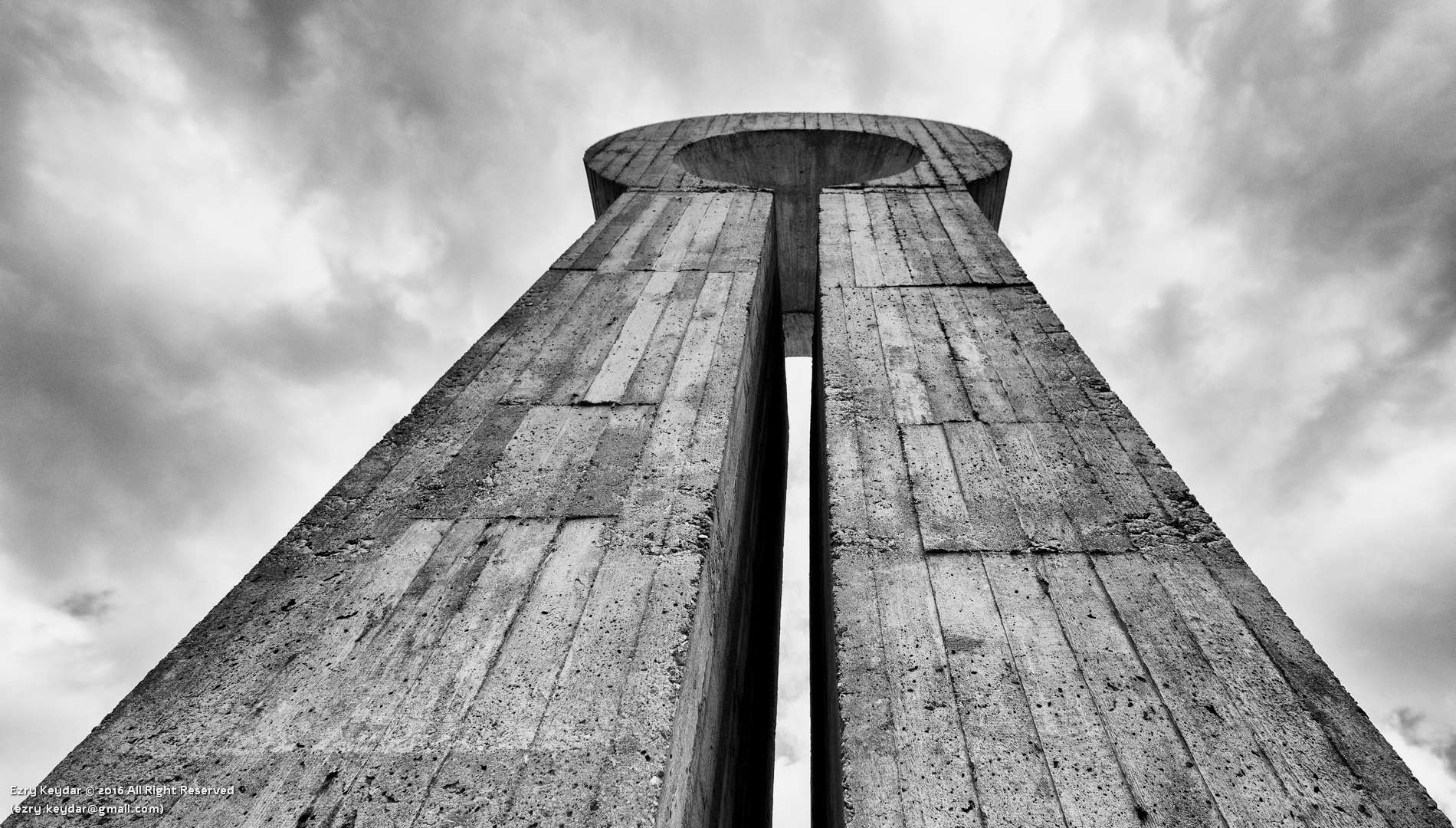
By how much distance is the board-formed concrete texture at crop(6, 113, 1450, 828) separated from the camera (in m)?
1.80

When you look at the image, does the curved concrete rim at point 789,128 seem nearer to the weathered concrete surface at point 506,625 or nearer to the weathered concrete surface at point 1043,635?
the weathered concrete surface at point 506,625

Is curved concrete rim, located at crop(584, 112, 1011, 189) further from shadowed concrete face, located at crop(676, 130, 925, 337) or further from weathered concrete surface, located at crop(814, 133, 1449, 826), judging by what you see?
weathered concrete surface, located at crop(814, 133, 1449, 826)

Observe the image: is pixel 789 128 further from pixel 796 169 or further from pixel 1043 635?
pixel 1043 635

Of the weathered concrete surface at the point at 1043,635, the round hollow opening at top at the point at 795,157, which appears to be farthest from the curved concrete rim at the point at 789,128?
the weathered concrete surface at the point at 1043,635

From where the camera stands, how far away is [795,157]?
7492 millimetres

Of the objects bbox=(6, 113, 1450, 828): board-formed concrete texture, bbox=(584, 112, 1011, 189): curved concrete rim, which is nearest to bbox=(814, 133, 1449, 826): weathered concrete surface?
bbox=(6, 113, 1450, 828): board-formed concrete texture

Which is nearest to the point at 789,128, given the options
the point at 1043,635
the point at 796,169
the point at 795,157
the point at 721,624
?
the point at 795,157

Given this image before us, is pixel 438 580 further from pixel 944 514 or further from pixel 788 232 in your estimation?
pixel 788 232

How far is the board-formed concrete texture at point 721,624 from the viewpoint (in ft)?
5.92

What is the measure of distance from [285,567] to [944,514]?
2.18 m

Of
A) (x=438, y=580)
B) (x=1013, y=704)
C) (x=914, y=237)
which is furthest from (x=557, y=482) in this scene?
(x=914, y=237)

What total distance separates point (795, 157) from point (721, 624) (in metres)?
5.79

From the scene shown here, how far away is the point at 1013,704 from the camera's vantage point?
6.54ft

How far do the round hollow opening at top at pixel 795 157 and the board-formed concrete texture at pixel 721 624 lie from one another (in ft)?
12.6
